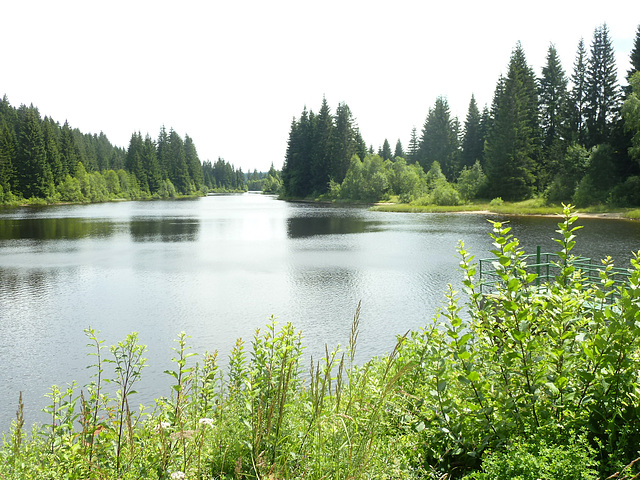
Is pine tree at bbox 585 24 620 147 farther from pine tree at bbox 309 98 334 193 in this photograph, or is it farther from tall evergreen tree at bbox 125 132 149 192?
tall evergreen tree at bbox 125 132 149 192

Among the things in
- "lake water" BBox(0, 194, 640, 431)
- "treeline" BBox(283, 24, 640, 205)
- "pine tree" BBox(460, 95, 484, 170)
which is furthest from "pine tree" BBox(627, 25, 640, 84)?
"pine tree" BBox(460, 95, 484, 170)

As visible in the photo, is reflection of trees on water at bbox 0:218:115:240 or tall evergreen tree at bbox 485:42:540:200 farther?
tall evergreen tree at bbox 485:42:540:200

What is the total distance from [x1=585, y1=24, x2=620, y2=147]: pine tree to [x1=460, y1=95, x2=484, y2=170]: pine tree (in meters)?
23.0

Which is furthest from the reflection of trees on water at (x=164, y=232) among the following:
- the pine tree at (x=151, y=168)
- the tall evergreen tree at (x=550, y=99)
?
the pine tree at (x=151, y=168)

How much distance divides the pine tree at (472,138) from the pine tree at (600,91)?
75.5 ft

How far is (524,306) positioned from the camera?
321 cm

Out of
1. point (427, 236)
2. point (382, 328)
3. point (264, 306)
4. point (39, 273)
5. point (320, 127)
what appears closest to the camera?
point (382, 328)

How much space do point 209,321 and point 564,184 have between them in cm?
4623

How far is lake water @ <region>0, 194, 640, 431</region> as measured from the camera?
10.0 metres

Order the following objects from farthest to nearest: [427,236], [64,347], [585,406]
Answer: [427,236] < [64,347] < [585,406]

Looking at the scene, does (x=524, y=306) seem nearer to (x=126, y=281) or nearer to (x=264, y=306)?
(x=264, y=306)

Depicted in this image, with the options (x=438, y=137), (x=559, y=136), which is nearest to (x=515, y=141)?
(x=559, y=136)

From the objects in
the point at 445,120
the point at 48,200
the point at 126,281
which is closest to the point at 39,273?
the point at 126,281

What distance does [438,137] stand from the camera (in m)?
92.9
